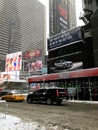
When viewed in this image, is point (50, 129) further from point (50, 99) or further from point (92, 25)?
point (92, 25)

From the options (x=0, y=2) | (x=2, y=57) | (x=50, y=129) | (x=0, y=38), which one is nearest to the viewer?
(x=50, y=129)

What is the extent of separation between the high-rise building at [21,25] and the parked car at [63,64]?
70.7 meters

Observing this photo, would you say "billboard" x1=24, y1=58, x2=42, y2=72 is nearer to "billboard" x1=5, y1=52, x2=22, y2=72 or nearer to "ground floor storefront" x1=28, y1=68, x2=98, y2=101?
"billboard" x1=5, y1=52, x2=22, y2=72

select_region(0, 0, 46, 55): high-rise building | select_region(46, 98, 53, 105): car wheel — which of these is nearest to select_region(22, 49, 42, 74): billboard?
select_region(46, 98, 53, 105): car wheel

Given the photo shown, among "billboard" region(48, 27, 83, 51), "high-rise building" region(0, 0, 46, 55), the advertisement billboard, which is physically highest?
"high-rise building" region(0, 0, 46, 55)

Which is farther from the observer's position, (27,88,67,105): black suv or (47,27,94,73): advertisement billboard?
(47,27,94,73): advertisement billboard

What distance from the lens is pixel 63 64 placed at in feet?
137

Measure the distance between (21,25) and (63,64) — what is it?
98181mm

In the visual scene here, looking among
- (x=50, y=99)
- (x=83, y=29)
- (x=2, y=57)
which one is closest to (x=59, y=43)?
(x=83, y=29)

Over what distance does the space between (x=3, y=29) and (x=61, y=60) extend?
84766mm

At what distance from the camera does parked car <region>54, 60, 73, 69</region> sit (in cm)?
4028

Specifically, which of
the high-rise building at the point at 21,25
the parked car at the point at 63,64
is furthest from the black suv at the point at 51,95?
the high-rise building at the point at 21,25

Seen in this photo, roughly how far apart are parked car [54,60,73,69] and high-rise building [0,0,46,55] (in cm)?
7072

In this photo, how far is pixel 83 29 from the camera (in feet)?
129
